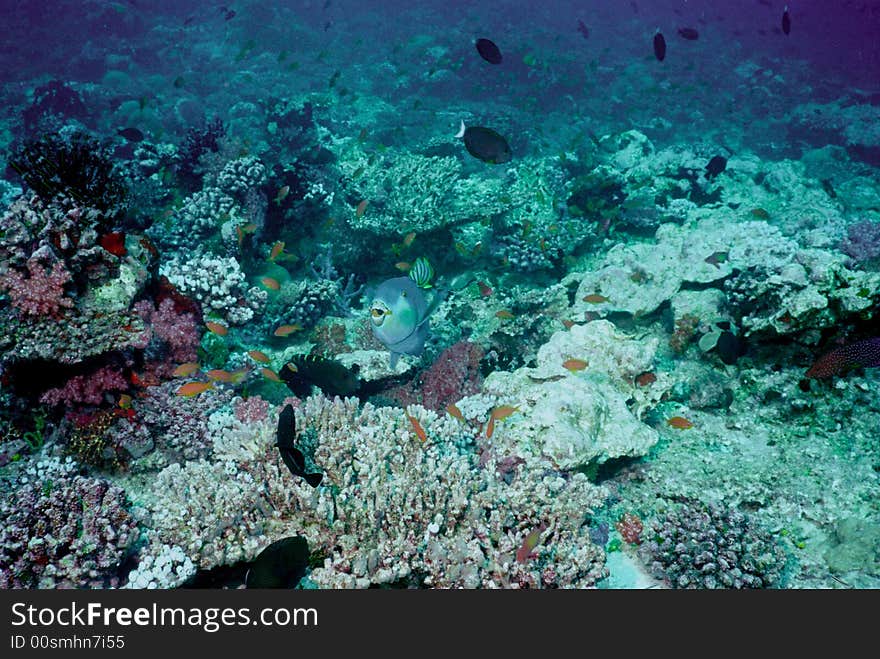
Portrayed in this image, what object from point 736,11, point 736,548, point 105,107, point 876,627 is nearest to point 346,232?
point 736,548

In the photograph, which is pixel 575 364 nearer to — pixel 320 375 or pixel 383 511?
pixel 383 511

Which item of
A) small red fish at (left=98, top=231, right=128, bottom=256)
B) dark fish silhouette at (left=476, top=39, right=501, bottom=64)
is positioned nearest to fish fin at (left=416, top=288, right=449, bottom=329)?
small red fish at (left=98, top=231, right=128, bottom=256)

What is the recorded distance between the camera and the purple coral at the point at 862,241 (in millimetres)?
8289

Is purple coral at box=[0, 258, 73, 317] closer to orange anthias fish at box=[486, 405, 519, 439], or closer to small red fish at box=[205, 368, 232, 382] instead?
small red fish at box=[205, 368, 232, 382]

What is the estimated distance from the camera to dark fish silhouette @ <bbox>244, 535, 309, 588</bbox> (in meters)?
2.78

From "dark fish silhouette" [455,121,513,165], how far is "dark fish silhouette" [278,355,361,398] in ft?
9.61

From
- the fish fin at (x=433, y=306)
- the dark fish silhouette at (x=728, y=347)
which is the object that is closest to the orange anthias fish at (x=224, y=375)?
the fish fin at (x=433, y=306)

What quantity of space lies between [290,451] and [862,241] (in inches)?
427

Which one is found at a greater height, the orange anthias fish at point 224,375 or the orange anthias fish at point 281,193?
the orange anthias fish at point 281,193

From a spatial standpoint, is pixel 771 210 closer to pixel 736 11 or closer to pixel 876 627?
pixel 876 627

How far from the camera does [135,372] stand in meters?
4.83

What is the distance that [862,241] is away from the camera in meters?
8.48

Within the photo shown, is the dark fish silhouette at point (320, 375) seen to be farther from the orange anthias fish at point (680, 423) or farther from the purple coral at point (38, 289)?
the orange anthias fish at point (680, 423)

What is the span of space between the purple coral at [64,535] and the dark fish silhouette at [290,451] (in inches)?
63.9
